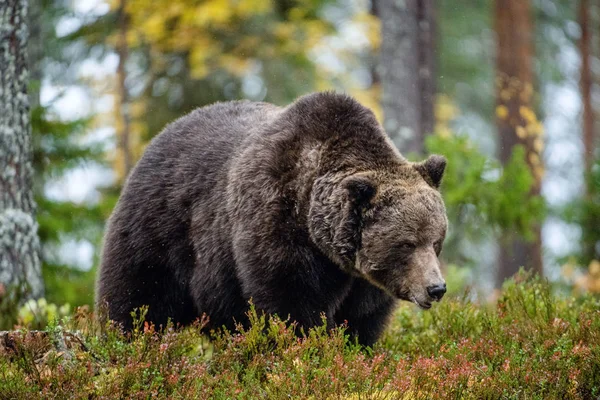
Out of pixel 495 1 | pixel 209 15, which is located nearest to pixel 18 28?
pixel 209 15

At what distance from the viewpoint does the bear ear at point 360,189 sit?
5684 millimetres

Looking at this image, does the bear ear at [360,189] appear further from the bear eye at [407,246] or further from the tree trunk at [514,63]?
the tree trunk at [514,63]

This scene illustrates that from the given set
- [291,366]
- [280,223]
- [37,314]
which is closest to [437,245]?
[280,223]

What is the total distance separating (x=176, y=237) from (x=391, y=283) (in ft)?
6.22

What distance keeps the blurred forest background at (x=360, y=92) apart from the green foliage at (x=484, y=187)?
0.08ft

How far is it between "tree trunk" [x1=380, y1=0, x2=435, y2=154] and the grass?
6.09 metres

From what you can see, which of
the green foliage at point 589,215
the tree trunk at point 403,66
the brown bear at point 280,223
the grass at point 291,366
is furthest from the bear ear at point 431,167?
the green foliage at point 589,215

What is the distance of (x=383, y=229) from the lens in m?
5.70

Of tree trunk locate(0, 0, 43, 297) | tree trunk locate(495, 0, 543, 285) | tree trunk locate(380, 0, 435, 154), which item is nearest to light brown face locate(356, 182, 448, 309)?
tree trunk locate(0, 0, 43, 297)

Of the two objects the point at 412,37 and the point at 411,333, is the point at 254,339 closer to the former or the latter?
the point at 411,333

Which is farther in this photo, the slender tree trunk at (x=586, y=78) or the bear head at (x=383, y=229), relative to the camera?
the slender tree trunk at (x=586, y=78)

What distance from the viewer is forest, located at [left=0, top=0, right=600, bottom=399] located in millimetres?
4801

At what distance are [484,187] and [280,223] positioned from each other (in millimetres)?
5000

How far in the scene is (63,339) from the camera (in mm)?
5191
